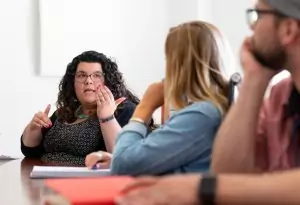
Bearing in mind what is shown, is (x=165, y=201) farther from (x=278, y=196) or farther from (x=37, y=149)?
(x=37, y=149)

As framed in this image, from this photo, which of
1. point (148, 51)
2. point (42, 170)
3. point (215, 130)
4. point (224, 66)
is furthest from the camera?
point (148, 51)

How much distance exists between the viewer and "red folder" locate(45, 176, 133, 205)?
0.90 metres

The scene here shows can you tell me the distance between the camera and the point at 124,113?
2775 millimetres

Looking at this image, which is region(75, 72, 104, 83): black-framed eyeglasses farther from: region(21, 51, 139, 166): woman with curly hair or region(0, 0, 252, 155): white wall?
region(0, 0, 252, 155): white wall

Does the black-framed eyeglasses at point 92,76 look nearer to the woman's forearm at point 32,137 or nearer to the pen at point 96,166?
the woman's forearm at point 32,137

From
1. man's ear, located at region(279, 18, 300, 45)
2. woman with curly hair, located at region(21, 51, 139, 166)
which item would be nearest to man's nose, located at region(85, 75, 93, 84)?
woman with curly hair, located at region(21, 51, 139, 166)

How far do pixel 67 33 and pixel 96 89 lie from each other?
47.7 inches

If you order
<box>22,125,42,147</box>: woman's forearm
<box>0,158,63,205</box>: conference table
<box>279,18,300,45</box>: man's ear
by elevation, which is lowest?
<box>22,125,42,147</box>: woman's forearm

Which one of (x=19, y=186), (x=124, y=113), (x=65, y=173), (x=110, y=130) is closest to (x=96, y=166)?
(x=65, y=173)

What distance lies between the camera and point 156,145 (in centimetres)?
144

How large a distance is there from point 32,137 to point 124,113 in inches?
19.1

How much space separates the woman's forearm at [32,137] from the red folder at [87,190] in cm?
189

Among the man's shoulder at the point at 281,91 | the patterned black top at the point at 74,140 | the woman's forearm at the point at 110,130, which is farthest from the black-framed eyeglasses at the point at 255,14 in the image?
the patterned black top at the point at 74,140

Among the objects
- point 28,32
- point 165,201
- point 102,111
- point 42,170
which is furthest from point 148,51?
point 165,201
